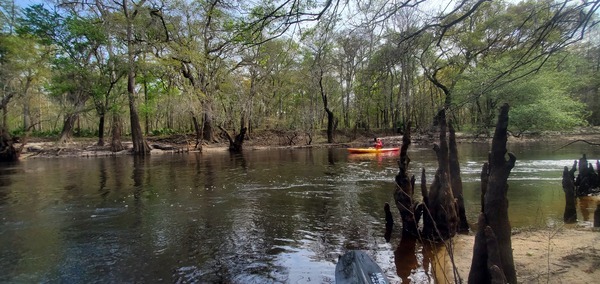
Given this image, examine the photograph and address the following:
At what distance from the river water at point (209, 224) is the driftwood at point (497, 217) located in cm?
186

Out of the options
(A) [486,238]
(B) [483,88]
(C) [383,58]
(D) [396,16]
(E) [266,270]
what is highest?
(D) [396,16]

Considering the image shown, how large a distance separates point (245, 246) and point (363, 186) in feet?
22.3

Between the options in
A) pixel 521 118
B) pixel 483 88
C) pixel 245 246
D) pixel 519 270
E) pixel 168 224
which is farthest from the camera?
pixel 521 118

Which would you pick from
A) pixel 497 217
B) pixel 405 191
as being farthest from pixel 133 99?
pixel 497 217

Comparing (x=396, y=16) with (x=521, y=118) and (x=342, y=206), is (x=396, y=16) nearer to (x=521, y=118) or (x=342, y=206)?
(x=342, y=206)

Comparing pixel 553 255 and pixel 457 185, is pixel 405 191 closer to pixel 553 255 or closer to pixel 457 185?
pixel 457 185

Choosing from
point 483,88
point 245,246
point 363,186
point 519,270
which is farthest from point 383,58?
point 363,186

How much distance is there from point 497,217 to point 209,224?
6.39 meters

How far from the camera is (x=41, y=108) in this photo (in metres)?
37.9

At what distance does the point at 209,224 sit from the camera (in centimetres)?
811

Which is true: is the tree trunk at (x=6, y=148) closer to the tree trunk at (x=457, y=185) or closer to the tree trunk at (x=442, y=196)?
the tree trunk at (x=442, y=196)

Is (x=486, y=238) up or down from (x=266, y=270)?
up

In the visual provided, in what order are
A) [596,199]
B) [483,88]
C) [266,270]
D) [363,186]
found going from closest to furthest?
[483,88]
[266,270]
[596,199]
[363,186]

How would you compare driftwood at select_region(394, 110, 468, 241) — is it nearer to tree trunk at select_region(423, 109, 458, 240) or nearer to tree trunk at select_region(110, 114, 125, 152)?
tree trunk at select_region(423, 109, 458, 240)
